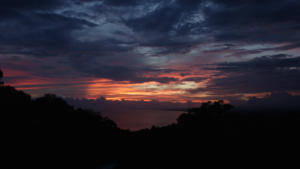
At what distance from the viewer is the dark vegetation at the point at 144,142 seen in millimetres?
17250

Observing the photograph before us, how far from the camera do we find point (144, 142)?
86.3 feet

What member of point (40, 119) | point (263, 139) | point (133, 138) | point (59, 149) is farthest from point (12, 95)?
point (263, 139)

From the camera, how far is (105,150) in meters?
24.5

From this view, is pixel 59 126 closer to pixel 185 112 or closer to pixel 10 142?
pixel 10 142

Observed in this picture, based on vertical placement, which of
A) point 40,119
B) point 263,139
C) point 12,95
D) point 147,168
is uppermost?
point 12,95

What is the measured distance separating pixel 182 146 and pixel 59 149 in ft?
38.3

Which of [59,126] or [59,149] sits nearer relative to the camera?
[59,149]

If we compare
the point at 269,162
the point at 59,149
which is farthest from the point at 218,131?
the point at 59,149

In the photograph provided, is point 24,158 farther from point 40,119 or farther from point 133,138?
point 133,138

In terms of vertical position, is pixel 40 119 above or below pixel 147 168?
above

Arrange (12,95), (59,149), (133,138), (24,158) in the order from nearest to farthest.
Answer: (24,158)
(59,149)
(12,95)
(133,138)

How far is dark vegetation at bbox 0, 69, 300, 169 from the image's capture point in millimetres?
17250

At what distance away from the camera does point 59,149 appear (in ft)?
62.8

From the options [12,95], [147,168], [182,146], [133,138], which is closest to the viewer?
[147,168]
